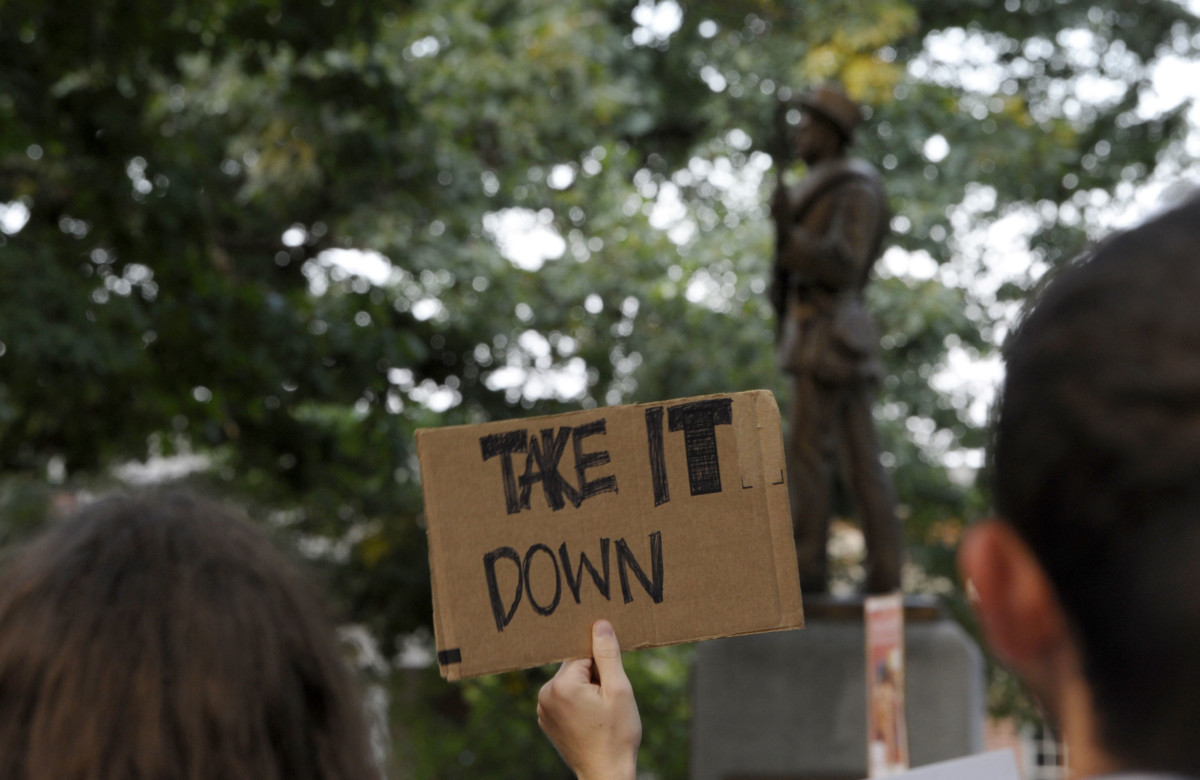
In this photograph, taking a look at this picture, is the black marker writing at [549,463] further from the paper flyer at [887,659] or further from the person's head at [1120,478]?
the paper flyer at [887,659]

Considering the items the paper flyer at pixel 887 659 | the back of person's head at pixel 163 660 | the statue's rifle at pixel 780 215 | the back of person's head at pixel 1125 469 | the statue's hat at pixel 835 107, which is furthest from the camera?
the statue's hat at pixel 835 107

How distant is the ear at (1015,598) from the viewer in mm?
657

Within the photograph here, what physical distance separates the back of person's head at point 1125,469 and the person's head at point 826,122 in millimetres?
5400

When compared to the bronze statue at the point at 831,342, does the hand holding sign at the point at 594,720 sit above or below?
below

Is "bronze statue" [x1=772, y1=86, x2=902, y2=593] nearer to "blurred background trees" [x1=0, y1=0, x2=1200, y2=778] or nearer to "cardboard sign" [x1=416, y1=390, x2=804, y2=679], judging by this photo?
"blurred background trees" [x1=0, y1=0, x2=1200, y2=778]

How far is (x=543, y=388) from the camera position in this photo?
8.97 meters

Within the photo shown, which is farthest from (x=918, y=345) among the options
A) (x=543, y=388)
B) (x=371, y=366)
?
(x=371, y=366)

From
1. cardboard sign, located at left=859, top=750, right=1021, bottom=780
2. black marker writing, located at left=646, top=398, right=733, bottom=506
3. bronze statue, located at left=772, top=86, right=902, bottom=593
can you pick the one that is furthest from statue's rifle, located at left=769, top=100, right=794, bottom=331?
cardboard sign, located at left=859, top=750, right=1021, bottom=780

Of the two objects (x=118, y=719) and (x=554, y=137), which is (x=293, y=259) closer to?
(x=554, y=137)

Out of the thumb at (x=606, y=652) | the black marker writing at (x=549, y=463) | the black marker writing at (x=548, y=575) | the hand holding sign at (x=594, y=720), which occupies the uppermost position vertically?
the black marker writing at (x=549, y=463)

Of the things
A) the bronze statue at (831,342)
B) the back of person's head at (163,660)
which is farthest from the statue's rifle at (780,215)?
the back of person's head at (163,660)

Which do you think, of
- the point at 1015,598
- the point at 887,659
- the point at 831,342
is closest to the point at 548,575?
the point at 1015,598

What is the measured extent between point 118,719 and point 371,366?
618 centimetres

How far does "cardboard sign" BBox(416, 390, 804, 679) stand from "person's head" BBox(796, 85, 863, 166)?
15.3ft
